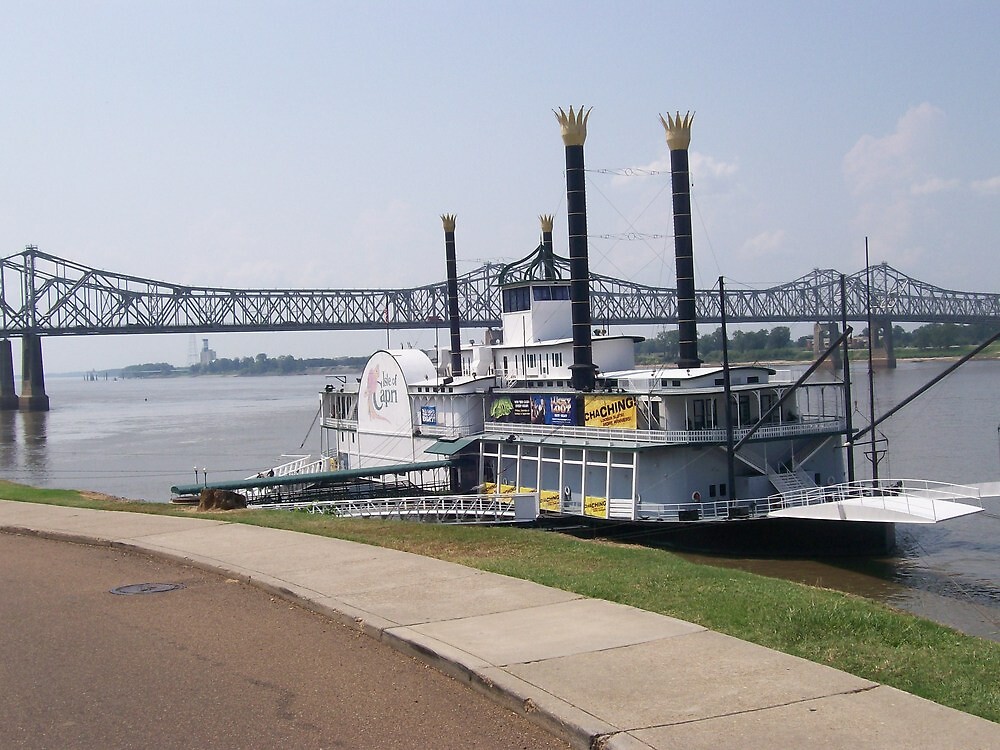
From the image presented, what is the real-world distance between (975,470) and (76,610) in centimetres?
3848

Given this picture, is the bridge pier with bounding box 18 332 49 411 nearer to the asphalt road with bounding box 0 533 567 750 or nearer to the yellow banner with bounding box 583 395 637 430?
the yellow banner with bounding box 583 395 637 430

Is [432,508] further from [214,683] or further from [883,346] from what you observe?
[883,346]

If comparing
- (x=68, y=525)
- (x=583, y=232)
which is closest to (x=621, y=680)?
(x=68, y=525)

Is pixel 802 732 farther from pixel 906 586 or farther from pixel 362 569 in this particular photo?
pixel 906 586

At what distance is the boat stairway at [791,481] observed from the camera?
28.6m

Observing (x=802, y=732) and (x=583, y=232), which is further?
(x=583, y=232)

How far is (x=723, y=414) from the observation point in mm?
29422

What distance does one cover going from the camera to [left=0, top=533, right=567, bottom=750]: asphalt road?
6.25 m

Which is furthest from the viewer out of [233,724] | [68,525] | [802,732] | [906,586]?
[906,586]

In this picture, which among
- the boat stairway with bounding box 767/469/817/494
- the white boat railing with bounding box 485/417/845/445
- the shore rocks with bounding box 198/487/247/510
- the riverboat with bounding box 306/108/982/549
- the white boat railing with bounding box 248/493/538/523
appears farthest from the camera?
the white boat railing with bounding box 248/493/538/523

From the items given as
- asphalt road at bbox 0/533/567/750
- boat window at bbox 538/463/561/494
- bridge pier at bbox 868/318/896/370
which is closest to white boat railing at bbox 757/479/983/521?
boat window at bbox 538/463/561/494

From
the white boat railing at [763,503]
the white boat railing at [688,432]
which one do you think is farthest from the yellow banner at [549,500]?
the white boat railing at [763,503]

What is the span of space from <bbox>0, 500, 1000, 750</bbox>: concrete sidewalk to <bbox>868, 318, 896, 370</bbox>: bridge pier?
129 meters

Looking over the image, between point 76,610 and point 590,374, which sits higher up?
point 590,374
